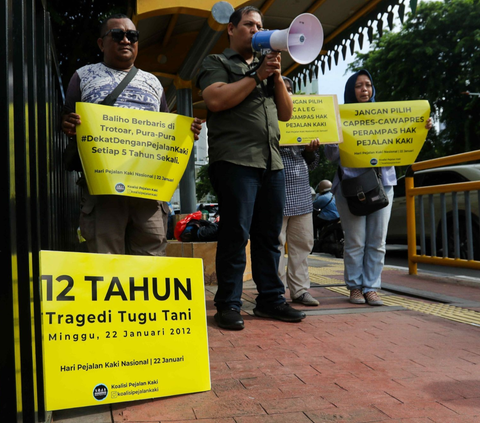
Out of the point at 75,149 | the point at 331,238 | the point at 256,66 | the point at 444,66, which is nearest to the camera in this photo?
the point at 75,149

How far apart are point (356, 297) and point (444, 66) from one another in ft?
75.1

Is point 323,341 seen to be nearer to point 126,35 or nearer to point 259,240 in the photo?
point 259,240

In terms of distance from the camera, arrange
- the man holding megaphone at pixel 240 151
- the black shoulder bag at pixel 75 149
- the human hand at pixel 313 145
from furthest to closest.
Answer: the human hand at pixel 313 145 < the man holding megaphone at pixel 240 151 < the black shoulder bag at pixel 75 149

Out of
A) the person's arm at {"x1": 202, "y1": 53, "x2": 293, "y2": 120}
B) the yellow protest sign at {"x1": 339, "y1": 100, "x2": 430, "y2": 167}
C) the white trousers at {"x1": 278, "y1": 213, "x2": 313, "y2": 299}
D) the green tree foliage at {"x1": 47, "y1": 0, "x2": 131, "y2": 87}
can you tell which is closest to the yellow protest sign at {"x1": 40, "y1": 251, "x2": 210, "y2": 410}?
the person's arm at {"x1": 202, "y1": 53, "x2": 293, "y2": 120}

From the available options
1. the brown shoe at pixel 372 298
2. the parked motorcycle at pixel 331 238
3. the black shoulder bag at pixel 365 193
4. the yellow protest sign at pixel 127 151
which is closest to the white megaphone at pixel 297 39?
the yellow protest sign at pixel 127 151

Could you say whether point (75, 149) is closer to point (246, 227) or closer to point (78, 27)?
point (246, 227)

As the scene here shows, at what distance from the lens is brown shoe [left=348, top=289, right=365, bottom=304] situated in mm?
4680

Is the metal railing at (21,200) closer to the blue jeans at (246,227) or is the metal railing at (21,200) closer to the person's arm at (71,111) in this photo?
the person's arm at (71,111)

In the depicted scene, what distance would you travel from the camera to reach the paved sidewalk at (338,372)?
7.23 ft

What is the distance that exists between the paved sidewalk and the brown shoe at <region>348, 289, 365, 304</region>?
17cm

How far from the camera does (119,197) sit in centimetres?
310

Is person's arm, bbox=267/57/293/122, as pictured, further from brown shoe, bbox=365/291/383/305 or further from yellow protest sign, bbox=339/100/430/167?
brown shoe, bbox=365/291/383/305

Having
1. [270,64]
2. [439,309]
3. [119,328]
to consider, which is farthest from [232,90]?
[439,309]

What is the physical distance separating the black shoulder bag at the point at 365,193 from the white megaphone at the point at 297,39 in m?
1.58
